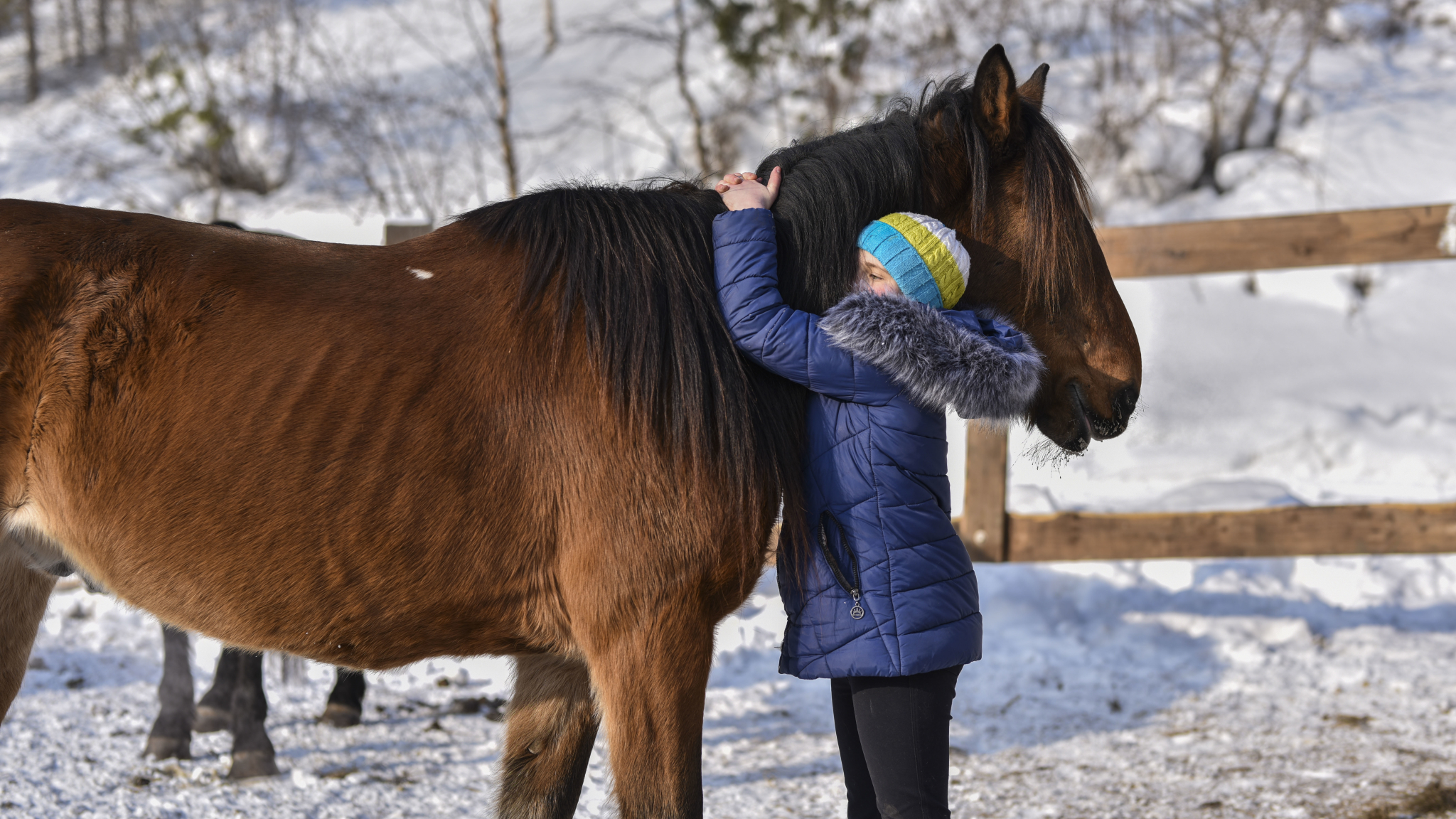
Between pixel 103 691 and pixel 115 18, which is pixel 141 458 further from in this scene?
pixel 115 18

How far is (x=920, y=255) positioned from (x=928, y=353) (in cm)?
19

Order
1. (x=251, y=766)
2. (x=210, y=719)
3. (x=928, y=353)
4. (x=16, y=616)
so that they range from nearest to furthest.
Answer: (x=928, y=353) < (x=16, y=616) < (x=251, y=766) < (x=210, y=719)

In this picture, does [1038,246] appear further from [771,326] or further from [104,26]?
[104,26]

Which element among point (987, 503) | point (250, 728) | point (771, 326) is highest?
point (771, 326)

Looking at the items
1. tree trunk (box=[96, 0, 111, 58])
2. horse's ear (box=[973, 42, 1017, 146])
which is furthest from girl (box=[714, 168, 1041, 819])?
tree trunk (box=[96, 0, 111, 58])

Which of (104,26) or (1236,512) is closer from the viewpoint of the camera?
(1236,512)

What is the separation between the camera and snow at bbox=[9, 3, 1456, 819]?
3.10 meters

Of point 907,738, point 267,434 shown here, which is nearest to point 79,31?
point 267,434

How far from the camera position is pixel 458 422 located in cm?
173

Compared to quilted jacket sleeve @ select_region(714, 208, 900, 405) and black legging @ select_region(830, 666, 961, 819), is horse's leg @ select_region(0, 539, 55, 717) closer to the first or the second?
quilted jacket sleeve @ select_region(714, 208, 900, 405)

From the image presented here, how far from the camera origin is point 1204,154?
959 cm

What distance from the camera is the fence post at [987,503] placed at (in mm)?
4195

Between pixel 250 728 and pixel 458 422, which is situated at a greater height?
pixel 458 422

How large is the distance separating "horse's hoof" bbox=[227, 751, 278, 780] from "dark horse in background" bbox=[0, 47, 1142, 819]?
62.9 inches
